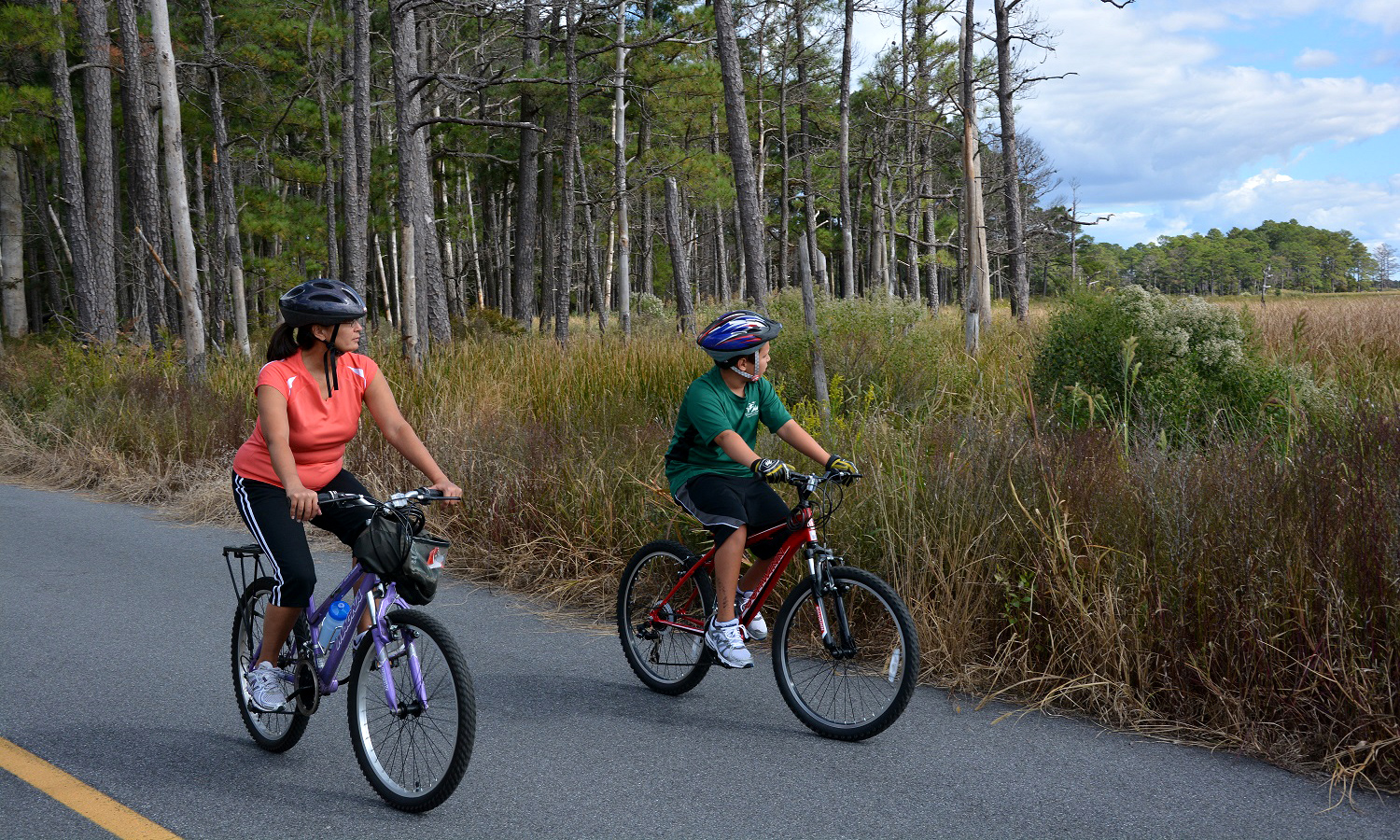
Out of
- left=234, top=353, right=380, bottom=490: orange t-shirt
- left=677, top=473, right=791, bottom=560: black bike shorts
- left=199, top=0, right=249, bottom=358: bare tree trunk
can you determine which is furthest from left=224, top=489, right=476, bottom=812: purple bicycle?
left=199, top=0, right=249, bottom=358: bare tree trunk

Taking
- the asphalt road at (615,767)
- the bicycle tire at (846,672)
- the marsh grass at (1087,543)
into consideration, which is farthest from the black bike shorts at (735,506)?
the marsh grass at (1087,543)

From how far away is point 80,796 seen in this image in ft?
12.4

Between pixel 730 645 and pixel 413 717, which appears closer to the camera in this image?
pixel 413 717

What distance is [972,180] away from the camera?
17422mm

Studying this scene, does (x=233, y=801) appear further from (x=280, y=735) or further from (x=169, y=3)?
(x=169, y=3)

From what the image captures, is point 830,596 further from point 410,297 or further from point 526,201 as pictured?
point 526,201

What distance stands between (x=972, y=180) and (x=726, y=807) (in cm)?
1548

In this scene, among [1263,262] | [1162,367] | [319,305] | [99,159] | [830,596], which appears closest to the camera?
[319,305]

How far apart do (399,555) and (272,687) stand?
3.34 ft

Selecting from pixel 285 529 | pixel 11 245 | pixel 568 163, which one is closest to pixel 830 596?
pixel 285 529

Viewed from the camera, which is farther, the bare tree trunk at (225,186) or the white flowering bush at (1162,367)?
the bare tree trunk at (225,186)

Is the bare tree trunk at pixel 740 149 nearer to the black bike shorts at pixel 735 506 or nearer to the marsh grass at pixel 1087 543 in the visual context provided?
the marsh grass at pixel 1087 543

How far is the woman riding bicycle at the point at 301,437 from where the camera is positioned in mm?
3854

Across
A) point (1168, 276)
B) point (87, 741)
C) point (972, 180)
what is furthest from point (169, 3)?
point (1168, 276)
